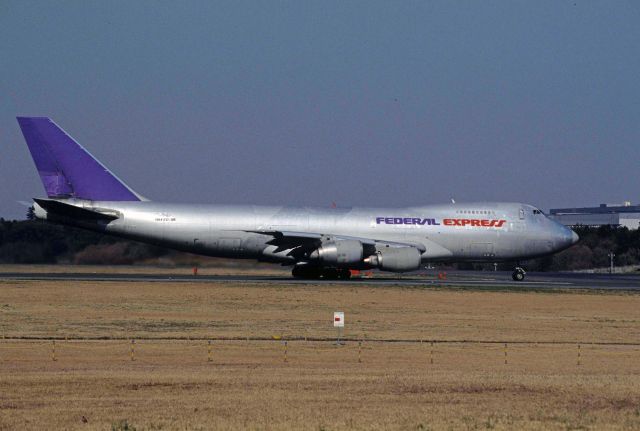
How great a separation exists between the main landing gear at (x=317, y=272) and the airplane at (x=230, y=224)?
0.06 m

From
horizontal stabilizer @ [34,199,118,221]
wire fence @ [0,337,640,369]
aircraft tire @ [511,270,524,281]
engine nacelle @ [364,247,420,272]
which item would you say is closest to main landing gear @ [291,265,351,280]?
engine nacelle @ [364,247,420,272]

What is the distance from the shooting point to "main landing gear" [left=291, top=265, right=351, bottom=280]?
59.0 meters

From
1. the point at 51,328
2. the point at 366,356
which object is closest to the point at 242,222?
the point at 51,328

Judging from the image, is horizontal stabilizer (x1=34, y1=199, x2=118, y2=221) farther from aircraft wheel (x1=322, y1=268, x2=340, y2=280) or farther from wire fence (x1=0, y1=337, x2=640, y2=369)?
wire fence (x1=0, y1=337, x2=640, y2=369)

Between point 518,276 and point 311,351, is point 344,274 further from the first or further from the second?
point 311,351

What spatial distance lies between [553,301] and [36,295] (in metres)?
24.7

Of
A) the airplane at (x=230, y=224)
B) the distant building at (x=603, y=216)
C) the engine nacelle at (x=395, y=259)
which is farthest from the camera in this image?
the distant building at (x=603, y=216)

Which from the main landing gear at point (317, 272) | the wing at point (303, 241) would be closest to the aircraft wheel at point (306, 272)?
the main landing gear at point (317, 272)

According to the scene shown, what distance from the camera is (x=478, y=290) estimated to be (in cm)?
5297

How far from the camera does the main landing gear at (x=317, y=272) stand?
193 ft

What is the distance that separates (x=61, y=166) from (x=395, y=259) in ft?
66.3

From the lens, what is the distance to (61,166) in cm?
5691

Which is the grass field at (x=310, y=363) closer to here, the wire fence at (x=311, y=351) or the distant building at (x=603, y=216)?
the wire fence at (x=311, y=351)

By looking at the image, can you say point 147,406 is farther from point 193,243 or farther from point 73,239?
point 73,239
